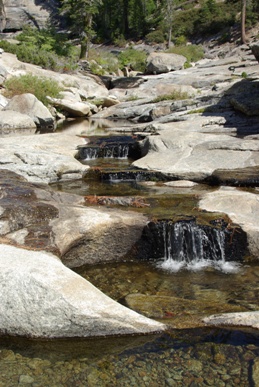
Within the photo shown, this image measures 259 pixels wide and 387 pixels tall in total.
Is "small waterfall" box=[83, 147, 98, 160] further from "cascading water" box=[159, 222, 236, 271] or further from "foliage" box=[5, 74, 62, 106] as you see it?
"foliage" box=[5, 74, 62, 106]

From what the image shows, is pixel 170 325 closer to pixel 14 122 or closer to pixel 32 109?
pixel 14 122

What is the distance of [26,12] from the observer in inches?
2457

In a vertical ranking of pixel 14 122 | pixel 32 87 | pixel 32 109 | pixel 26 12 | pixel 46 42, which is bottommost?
pixel 14 122

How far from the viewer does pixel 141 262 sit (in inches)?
274

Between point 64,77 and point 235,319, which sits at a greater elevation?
point 64,77

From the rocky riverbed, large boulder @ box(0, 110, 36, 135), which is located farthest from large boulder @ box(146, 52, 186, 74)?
large boulder @ box(0, 110, 36, 135)

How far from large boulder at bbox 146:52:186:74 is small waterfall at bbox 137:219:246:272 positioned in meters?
32.5

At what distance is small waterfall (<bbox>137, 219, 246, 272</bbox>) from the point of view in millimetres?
6980

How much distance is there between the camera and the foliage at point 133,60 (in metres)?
40.3

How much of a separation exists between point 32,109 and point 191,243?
1553 centimetres

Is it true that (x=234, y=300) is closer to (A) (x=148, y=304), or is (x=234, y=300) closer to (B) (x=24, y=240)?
(A) (x=148, y=304)

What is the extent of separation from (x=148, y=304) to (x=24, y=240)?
2220 millimetres

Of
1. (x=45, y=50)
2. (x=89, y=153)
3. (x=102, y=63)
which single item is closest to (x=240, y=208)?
(x=89, y=153)

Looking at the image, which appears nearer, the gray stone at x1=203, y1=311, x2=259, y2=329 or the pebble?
the pebble
